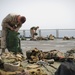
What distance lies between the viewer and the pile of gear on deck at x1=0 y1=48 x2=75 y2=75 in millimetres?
8602

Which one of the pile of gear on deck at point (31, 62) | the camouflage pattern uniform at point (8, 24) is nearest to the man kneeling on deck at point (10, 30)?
the camouflage pattern uniform at point (8, 24)

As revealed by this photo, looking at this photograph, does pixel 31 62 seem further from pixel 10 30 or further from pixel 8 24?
pixel 8 24

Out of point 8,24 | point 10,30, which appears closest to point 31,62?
point 10,30

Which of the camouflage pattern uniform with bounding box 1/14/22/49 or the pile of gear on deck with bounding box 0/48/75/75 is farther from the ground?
the camouflage pattern uniform with bounding box 1/14/22/49

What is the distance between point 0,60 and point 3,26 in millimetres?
3294

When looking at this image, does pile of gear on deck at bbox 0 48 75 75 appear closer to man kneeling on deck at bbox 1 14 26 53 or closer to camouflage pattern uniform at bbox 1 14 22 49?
man kneeling on deck at bbox 1 14 26 53

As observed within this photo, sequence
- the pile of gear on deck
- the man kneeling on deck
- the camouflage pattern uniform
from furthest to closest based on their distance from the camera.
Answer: the camouflage pattern uniform
the man kneeling on deck
the pile of gear on deck

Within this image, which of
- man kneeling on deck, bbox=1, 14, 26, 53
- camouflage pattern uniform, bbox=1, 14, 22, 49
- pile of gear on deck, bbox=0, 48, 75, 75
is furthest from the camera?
camouflage pattern uniform, bbox=1, 14, 22, 49

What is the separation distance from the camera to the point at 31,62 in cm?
1070

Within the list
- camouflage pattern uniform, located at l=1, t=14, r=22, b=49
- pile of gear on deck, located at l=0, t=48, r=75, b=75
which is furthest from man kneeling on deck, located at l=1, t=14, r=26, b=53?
pile of gear on deck, located at l=0, t=48, r=75, b=75

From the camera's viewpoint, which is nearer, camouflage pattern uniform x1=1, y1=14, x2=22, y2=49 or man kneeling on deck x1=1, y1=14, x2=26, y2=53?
man kneeling on deck x1=1, y1=14, x2=26, y2=53

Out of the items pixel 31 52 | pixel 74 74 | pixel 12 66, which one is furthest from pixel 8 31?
pixel 74 74

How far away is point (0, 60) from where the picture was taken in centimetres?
970

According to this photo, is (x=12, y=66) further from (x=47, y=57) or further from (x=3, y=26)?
(x=3, y=26)
